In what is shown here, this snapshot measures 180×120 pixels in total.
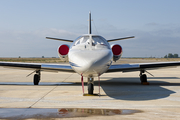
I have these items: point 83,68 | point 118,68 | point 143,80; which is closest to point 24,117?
point 83,68

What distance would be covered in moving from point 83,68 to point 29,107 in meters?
2.15

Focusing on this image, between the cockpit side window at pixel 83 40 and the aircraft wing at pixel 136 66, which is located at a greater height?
the cockpit side window at pixel 83 40

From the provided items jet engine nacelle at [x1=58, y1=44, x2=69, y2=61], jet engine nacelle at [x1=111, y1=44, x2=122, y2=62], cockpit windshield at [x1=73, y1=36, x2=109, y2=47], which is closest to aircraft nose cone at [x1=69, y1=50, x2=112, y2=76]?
cockpit windshield at [x1=73, y1=36, x2=109, y2=47]

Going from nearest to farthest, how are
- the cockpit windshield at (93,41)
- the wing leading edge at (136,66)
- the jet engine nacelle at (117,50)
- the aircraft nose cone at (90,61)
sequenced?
the aircraft nose cone at (90,61) → the cockpit windshield at (93,41) → the wing leading edge at (136,66) → the jet engine nacelle at (117,50)

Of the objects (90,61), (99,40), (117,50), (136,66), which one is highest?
(99,40)

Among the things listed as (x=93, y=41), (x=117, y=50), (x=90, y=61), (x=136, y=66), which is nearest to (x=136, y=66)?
(x=136, y=66)

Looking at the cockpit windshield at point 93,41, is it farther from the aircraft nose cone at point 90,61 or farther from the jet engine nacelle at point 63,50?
the jet engine nacelle at point 63,50

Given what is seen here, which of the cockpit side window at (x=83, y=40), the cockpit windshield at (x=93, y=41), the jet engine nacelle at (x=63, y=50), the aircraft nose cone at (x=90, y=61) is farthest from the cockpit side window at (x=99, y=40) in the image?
the jet engine nacelle at (x=63, y=50)

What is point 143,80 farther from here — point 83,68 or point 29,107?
point 29,107

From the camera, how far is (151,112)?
17.8ft

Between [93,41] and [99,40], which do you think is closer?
[93,41]

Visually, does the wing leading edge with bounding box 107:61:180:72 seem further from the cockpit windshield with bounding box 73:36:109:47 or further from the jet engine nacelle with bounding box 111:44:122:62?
the cockpit windshield with bounding box 73:36:109:47

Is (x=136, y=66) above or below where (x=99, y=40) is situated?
below

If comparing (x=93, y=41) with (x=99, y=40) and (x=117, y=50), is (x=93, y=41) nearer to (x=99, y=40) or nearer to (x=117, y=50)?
(x=99, y=40)
